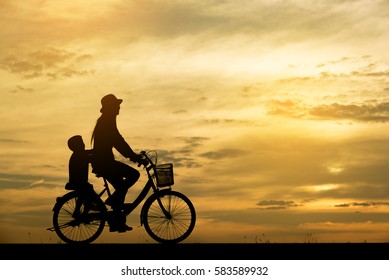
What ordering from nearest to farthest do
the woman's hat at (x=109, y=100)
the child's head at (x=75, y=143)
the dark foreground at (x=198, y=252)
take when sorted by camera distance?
1. the dark foreground at (x=198, y=252)
2. the woman's hat at (x=109, y=100)
3. the child's head at (x=75, y=143)

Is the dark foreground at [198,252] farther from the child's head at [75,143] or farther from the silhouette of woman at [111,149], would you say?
the child's head at [75,143]

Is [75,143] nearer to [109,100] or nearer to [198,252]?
[109,100]

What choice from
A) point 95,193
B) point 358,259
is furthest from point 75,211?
point 358,259

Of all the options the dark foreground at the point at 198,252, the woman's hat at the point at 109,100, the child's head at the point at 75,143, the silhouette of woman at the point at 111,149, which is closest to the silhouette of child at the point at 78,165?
the child's head at the point at 75,143

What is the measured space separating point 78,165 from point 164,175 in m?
1.73

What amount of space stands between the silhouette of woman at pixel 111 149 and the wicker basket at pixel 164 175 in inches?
17.0

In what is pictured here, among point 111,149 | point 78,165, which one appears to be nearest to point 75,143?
point 78,165

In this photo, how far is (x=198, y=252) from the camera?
1192 centimetres

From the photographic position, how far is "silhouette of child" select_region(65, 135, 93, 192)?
1291 centimetres

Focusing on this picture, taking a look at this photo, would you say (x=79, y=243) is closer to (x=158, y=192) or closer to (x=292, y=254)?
(x=158, y=192)

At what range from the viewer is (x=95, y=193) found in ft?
A: 43.8

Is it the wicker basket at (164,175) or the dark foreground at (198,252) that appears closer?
the dark foreground at (198,252)

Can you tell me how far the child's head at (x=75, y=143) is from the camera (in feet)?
42.3

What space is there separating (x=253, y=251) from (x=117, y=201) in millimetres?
2946
